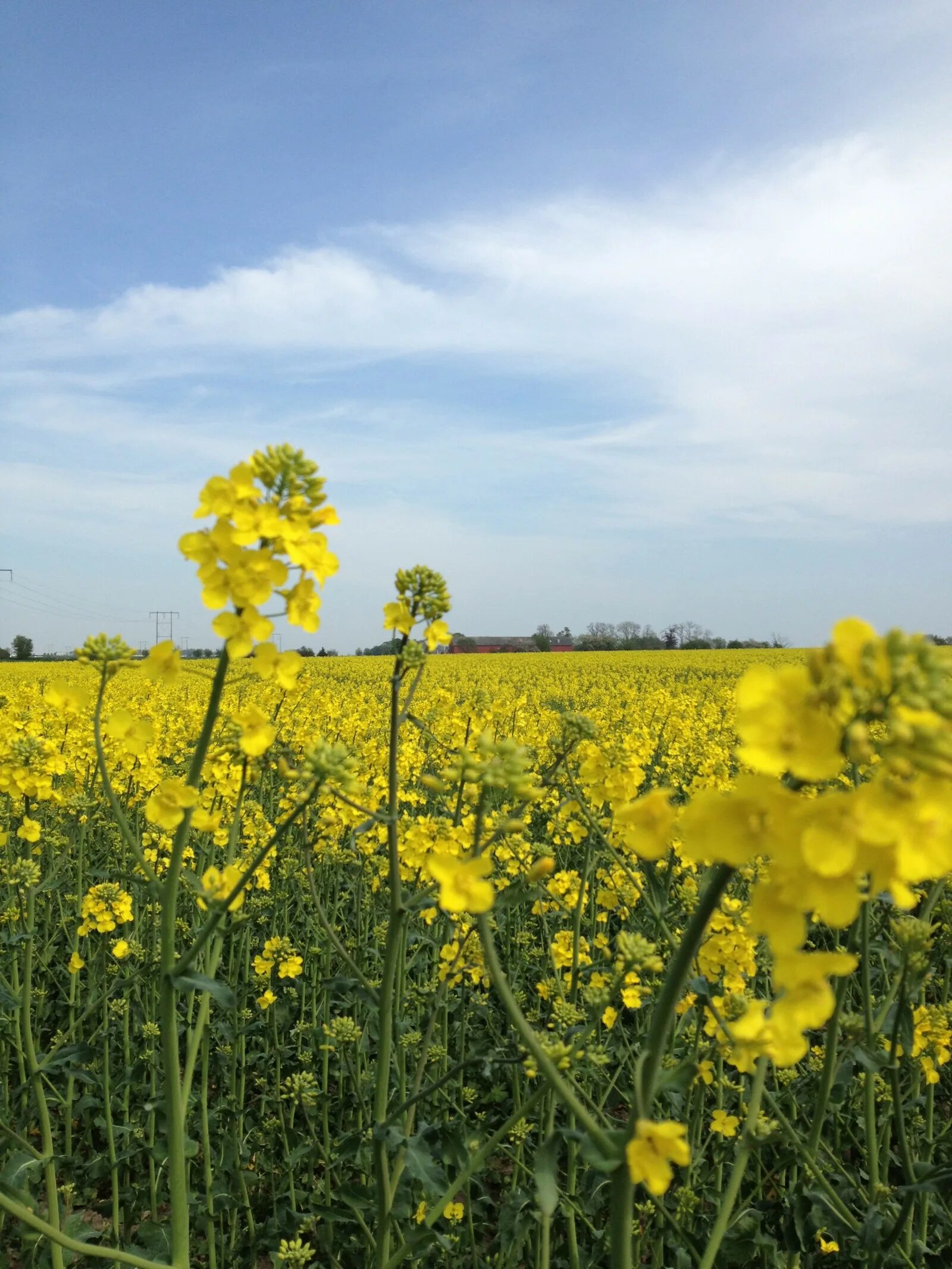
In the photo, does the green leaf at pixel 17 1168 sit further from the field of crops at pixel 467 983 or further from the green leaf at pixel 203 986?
the green leaf at pixel 203 986

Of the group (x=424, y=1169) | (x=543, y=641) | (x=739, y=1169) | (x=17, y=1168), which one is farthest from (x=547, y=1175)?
(x=543, y=641)

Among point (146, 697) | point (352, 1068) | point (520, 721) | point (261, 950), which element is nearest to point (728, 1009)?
point (352, 1068)

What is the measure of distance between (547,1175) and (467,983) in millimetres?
2796

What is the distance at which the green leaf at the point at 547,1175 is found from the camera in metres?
1.35

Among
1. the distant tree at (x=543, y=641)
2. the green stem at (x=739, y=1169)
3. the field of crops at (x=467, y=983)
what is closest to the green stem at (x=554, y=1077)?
the field of crops at (x=467, y=983)

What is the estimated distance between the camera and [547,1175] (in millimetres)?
1394

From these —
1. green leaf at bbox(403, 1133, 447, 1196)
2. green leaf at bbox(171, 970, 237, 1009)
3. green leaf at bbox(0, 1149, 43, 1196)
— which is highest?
green leaf at bbox(171, 970, 237, 1009)

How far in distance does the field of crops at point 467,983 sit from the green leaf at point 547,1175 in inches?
1.8

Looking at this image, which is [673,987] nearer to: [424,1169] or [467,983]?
[424,1169]

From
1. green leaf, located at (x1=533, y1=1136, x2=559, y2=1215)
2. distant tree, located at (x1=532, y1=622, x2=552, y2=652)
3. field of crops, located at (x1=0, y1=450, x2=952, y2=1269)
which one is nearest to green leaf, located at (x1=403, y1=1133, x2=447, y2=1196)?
field of crops, located at (x1=0, y1=450, x2=952, y2=1269)

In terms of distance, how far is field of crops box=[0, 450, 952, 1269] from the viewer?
0.96m

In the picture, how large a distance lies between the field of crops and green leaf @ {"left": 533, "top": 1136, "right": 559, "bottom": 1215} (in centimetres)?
5

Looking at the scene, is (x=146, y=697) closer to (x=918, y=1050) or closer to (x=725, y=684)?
(x=918, y=1050)

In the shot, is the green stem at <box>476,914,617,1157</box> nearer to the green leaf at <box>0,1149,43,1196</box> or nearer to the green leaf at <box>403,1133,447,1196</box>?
the green leaf at <box>403,1133,447,1196</box>
